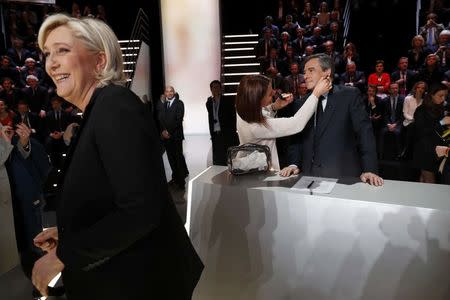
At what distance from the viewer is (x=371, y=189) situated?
1.91m

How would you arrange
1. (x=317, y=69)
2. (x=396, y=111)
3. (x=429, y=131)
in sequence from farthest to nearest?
(x=396, y=111)
(x=429, y=131)
(x=317, y=69)

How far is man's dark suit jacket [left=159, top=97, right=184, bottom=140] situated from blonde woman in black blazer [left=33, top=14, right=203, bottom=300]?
516 centimetres

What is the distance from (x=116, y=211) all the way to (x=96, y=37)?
417mm

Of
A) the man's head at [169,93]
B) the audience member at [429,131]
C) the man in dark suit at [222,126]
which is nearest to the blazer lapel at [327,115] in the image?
the audience member at [429,131]

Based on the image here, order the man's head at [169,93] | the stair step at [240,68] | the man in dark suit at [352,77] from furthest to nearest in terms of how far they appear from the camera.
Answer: the stair step at [240,68] < the man in dark suit at [352,77] < the man's head at [169,93]

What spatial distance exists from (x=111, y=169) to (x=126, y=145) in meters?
0.06

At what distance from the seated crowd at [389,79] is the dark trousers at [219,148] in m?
1.24

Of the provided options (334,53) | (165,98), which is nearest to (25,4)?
(165,98)

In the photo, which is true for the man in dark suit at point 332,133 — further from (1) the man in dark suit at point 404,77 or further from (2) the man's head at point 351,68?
(2) the man's head at point 351,68

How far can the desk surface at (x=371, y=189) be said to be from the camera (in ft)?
5.63

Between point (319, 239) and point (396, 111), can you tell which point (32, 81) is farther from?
point (319, 239)

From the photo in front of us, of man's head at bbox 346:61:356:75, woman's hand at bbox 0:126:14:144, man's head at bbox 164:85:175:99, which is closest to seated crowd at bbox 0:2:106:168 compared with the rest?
man's head at bbox 164:85:175:99

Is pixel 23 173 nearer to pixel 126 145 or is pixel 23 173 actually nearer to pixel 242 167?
pixel 242 167

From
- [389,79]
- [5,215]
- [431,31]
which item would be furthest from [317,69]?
[431,31]
